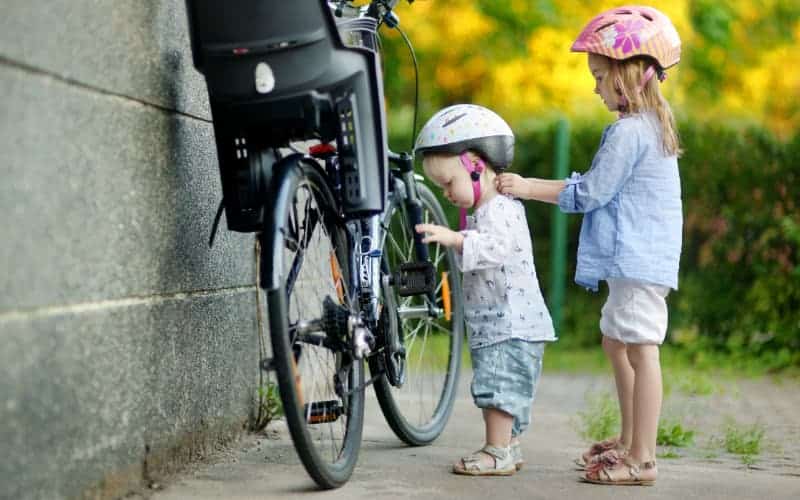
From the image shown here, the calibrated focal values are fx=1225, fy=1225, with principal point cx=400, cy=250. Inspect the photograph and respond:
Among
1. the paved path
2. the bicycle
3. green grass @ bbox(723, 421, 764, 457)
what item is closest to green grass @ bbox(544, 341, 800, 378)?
the paved path

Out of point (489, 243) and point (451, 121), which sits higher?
point (451, 121)

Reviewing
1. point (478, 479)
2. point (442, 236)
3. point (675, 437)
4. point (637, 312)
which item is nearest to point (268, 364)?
point (442, 236)

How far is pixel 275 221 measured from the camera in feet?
11.3

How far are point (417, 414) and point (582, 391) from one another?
8.21ft

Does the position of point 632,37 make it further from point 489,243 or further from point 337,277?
point 337,277

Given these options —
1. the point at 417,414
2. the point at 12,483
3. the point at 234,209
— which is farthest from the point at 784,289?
the point at 12,483

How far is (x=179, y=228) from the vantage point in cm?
395

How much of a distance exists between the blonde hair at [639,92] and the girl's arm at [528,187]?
0.38 meters

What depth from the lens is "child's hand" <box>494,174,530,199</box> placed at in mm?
4277

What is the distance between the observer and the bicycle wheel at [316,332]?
3.43 meters

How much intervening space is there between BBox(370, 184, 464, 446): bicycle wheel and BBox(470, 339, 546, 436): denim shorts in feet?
1.24

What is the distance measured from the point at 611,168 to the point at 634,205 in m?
0.15

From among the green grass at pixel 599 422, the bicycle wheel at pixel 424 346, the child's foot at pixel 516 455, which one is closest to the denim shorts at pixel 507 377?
the child's foot at pixel 516 455

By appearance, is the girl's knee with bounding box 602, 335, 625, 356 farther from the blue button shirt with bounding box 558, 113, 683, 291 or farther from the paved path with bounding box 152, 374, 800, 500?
the paved path with bounding box 152, 374, 800, 500
